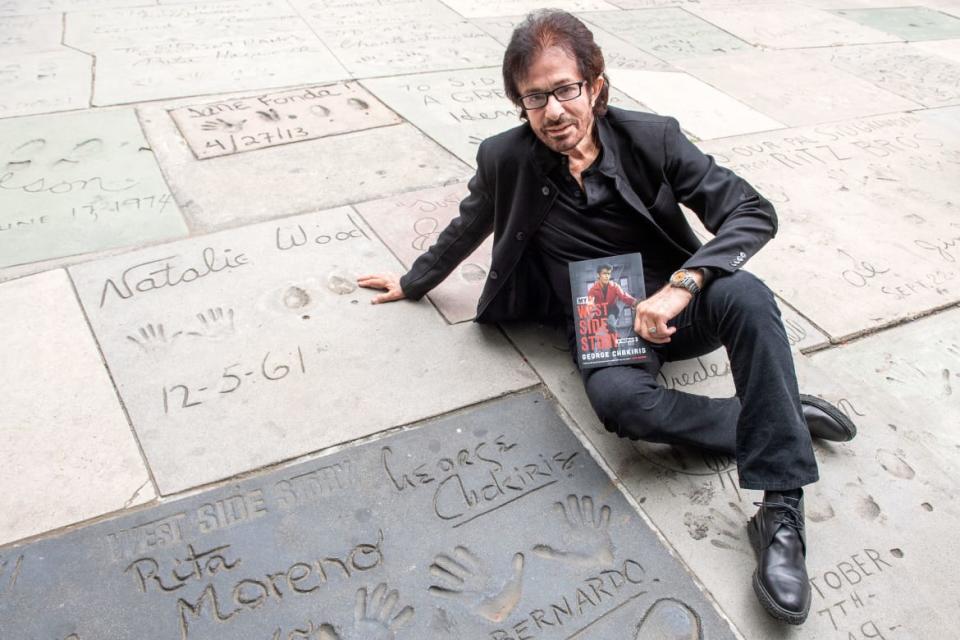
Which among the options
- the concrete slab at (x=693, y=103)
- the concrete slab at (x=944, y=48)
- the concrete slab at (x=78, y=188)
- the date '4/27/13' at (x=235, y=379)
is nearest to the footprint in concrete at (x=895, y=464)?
the date '4/27/13' at (x=235, y=379)

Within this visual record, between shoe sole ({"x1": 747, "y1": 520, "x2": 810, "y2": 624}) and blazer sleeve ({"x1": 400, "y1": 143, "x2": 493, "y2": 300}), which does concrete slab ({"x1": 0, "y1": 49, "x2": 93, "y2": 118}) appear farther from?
shoe sole ({"x1": 747, "y1": 520, "x2": 810, "y2": 624})

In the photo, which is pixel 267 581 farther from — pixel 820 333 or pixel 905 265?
pixel 905 265

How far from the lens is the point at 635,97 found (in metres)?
4.90

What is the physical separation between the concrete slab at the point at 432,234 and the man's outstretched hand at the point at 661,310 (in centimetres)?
89

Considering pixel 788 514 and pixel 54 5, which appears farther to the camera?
A: pixel 54 5

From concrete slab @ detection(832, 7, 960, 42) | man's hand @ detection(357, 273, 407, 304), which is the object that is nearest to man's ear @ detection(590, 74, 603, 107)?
man's hand @ detection(357, 273, 407, 304)

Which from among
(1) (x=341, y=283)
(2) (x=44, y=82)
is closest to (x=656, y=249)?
(1) (x=341, y=283)

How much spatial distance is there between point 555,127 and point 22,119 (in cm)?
344

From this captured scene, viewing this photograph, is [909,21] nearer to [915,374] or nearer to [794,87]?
[794,87]

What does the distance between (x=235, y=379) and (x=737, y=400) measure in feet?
5.13

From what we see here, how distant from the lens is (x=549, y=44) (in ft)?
6.68

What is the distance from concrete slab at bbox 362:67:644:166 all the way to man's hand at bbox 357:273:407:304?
127 centimetres

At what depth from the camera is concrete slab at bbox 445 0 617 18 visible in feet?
21.5

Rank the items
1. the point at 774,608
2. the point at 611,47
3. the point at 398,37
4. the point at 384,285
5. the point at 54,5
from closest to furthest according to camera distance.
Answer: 1. the point at 774,608
2. the point at 384,285
3. the point at 398,37
4. the point at 611,47
5. the point at 54,5
